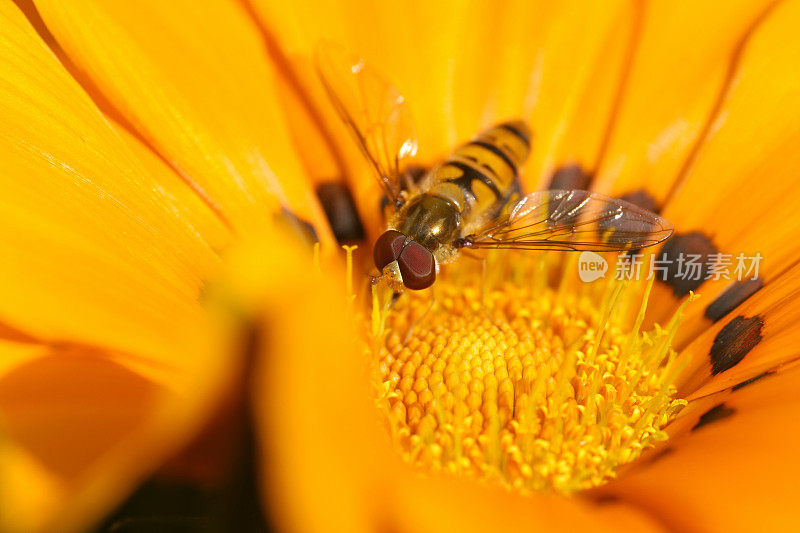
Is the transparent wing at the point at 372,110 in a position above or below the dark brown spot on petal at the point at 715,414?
above

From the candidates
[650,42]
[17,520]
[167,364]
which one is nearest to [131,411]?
[167,364]

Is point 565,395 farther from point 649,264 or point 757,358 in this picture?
point 649,264

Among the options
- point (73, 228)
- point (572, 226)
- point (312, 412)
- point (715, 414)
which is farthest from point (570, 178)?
point (312, 412)

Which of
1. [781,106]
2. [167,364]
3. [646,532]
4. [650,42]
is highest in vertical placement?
[650,42]

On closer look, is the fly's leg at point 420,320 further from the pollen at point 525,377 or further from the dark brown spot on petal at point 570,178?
the dark brown spot on petal at point 570,178

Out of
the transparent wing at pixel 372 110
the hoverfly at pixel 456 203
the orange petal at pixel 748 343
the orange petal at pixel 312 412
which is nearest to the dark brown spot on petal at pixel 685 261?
the orange petal at pixel 748 343

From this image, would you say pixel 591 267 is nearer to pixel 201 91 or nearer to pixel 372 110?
pixel 372 110
